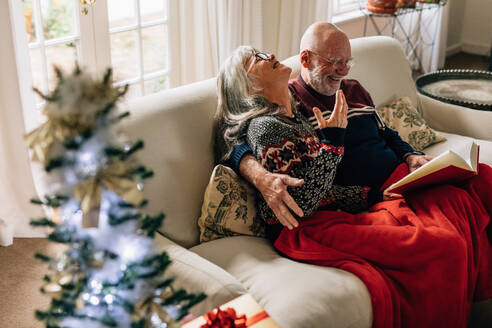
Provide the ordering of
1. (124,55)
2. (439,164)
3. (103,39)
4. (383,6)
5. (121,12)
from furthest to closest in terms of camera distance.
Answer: (383,6)
(124,55)
(121,12)
(103,39)
(439,164)

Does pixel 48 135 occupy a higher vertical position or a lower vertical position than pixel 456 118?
higher

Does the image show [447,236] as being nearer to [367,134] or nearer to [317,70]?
[367,134]

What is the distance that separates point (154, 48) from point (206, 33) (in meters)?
0.32

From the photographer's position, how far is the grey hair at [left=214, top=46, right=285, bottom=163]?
1.86 metres

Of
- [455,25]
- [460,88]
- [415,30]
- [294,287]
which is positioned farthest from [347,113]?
[455,25]

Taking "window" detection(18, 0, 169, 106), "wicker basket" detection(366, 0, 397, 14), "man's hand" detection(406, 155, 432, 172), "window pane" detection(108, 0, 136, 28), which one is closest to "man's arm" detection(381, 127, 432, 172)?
"man's hand" detection(406, 155, 432, 172)

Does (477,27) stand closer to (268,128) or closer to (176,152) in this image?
(268,128)

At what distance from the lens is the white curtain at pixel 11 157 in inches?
91.1

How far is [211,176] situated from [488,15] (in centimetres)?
494

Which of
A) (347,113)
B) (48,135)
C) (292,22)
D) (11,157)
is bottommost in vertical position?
(11,157)

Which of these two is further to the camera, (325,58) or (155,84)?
(155,84)

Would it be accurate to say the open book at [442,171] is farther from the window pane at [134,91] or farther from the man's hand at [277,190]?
the window pane at [134,91]

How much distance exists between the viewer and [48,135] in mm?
806

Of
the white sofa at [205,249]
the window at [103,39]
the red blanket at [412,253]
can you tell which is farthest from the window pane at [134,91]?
the red blanket at [412,253]
